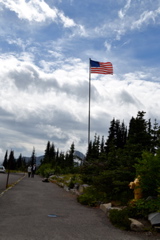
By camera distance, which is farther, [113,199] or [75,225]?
[113,199]

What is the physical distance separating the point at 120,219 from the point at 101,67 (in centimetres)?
1631

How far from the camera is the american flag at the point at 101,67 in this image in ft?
69.4

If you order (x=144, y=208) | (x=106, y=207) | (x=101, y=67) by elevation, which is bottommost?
(x=106, y=207)

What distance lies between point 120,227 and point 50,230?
79.6 inches

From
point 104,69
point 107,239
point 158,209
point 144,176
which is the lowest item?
point 107,239

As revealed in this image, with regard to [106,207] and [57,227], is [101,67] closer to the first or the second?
[106,207]

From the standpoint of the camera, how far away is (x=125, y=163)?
1208cm

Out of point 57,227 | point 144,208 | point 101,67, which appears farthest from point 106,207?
point 101,67

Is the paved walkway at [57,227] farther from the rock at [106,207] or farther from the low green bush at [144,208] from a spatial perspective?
the low green bush at [144,208]

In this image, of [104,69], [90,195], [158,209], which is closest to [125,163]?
[90,195]

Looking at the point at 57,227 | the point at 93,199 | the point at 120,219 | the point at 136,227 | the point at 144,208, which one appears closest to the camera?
the point at 57,227

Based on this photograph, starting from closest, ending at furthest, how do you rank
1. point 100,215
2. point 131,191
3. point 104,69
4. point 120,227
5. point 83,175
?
point 120,227, point 100,215, point 131,191, point 83,175, point 104,69

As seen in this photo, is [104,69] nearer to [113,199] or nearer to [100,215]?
[113,199]

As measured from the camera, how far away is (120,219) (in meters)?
7.25
